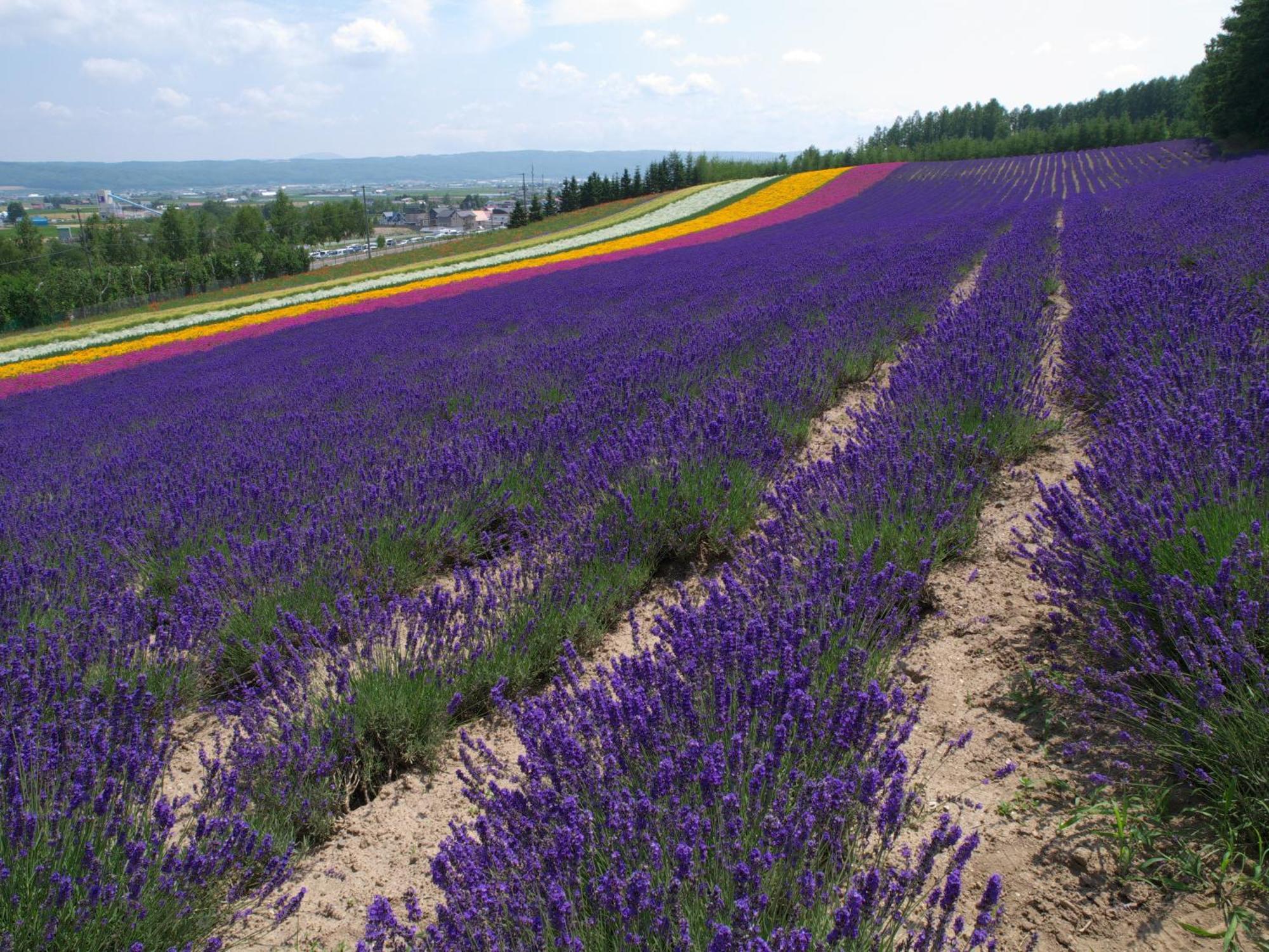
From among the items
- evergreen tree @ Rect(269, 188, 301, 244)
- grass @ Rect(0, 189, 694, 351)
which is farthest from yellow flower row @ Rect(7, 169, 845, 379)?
evergreen tree @ Rect(269, 188, 301, 244)

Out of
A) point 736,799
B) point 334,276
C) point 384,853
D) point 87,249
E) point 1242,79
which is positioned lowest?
point 334,276

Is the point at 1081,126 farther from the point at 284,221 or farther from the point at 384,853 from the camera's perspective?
the point at 284,221

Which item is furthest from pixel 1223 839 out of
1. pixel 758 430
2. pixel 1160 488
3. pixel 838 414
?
pixel 838 414

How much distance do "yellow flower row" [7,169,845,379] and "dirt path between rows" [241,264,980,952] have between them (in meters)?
20.0

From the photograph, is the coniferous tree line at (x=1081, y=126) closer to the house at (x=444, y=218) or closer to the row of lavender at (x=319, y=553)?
the row of lavender at (x=319, y=553)

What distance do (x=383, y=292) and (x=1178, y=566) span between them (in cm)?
A: 2418

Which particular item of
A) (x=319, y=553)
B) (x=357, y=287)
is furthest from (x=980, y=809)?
(x=357, y=287)

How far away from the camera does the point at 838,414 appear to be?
223 inches

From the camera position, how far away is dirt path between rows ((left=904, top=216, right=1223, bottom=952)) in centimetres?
161

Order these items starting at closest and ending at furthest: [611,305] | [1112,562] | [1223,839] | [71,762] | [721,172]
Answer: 1. [1223,839]
2. [71,762]
3. [1112,562]
4. [611,305]
5. [721,172]

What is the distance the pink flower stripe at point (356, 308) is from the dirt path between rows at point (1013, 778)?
54.0 ft

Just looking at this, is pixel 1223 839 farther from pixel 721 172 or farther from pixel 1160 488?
pixel 721 172

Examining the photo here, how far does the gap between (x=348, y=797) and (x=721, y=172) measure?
216 ft

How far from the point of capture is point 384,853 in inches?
87.8
